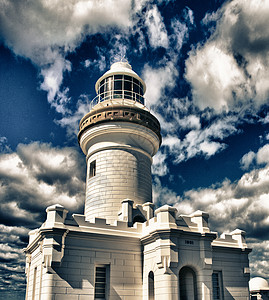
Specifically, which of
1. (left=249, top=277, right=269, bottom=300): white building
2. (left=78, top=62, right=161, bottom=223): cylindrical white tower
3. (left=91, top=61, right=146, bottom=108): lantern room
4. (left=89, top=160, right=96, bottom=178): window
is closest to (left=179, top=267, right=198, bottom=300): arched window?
(left=78, top=62, right=161, bottom=223): cylindrical white tower

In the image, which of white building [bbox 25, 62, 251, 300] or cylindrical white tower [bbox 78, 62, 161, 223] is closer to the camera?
white building [bbox 25, 62, 251, 300]

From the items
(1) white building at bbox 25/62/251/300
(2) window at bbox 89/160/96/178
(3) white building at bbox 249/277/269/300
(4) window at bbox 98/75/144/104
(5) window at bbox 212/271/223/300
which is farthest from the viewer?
(3) white building at bbox 249/277/269/300

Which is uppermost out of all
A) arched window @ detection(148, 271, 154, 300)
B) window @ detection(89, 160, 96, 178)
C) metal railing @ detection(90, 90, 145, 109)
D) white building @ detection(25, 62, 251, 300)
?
metal railing @ detection(90, 90, 145, 109)

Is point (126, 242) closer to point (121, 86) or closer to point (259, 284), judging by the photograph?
point (121, 86)

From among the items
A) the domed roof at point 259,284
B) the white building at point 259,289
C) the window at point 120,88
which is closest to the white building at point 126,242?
the window at point 120,88

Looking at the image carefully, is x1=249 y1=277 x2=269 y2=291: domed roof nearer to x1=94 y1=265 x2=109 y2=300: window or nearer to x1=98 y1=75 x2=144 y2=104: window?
x1=94 y1=265 x2=109 y2=300: window

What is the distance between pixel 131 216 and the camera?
24016mm

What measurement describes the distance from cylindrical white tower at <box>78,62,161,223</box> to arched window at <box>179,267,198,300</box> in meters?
6.75

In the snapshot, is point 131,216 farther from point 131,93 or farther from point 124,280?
point 131,93

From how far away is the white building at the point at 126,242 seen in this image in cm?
1889

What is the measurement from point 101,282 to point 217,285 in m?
8.58

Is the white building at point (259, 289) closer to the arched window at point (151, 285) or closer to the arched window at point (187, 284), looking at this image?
the arched window at point (187, 284)

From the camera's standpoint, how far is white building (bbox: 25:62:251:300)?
18.9 meters

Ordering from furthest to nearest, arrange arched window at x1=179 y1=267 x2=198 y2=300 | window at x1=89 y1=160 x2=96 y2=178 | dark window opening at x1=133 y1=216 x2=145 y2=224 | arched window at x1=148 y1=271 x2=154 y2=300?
window at x1=89 y1=160 x2=96 y2=178, dark window opening at x1=133 y1=216 x2=145 y2=224, arched window at x1=148 y1=271 x2=154 y2=300, arched window at x1=179 y1=267 x2=198 y2=300
